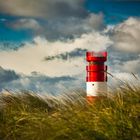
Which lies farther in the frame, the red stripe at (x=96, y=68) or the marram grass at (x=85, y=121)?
the red stripe at (x=96, y=68)

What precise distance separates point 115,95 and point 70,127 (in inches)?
55.0

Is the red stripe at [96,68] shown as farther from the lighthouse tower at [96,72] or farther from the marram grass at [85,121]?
the marram grass at [85,121]

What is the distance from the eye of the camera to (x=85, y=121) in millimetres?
8875

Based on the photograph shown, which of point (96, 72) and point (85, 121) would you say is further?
point (96, 72)

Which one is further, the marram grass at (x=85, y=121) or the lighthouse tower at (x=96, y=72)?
the lighthouse tower at (x=96, y=72)

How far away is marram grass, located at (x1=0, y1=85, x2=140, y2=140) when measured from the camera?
27.9 ft

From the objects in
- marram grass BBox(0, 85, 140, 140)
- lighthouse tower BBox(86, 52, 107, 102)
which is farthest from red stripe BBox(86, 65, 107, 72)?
marram grass BBox(0, 85, 140, 140)

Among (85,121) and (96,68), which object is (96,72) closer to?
(96,68)

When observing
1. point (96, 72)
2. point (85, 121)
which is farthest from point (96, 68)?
point (85, 121)

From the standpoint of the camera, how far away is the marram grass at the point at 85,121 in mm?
8508

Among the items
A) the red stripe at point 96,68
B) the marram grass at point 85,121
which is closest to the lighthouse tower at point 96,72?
the red stripe at point 96,68

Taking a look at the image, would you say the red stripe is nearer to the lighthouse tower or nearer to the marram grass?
the lighthouse tower

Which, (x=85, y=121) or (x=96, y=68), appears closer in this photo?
(x=85, y=121)

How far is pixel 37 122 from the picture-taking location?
32.4ft
